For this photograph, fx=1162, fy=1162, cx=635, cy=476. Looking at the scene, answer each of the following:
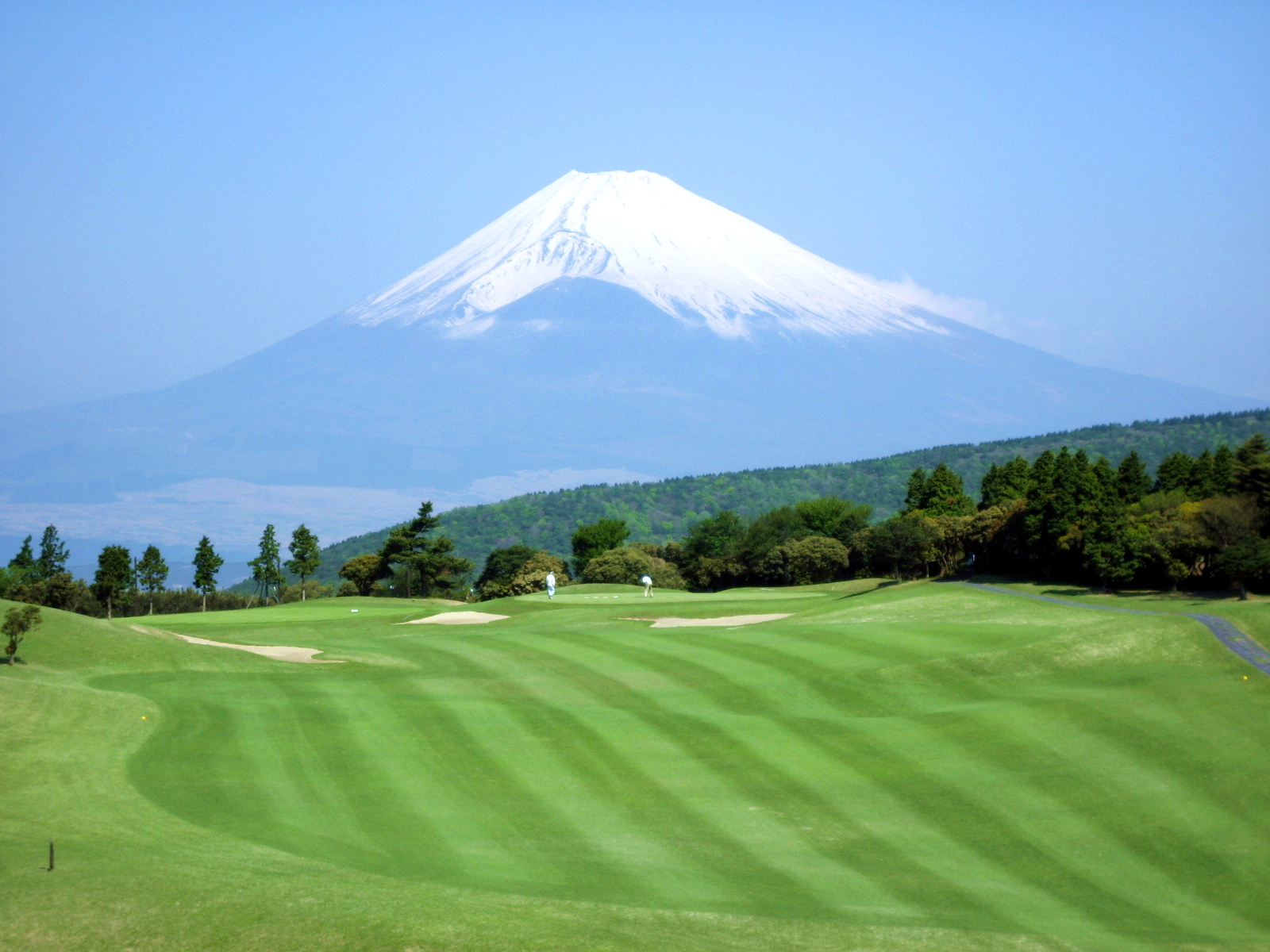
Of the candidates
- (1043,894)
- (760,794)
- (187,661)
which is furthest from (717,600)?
(1043,894)

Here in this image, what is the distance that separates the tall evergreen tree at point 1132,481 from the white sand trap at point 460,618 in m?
33.1

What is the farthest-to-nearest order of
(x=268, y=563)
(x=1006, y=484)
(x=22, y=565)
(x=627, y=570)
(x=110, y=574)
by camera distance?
1. (x=627, y=570)
2. (x=268, y=563)
3. (x=22, y=565)
4. (x=1006, y=484)
5. (x=110, y=574)

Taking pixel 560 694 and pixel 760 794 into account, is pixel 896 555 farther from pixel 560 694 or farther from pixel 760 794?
pixel 760 794

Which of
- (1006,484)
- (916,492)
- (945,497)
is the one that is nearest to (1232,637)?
(1006,484)

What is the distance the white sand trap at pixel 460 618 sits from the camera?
189 feet

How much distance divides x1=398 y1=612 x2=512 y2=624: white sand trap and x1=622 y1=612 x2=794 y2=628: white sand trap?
888 centimetres

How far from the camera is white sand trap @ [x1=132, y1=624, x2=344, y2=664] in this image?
38.2 meters

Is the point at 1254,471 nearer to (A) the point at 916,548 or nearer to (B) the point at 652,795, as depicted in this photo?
(A) the point at 916,548

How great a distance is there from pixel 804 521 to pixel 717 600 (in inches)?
1615

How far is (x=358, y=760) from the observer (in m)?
24.6

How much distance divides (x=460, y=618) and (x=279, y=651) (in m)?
18.3

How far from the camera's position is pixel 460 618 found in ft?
192

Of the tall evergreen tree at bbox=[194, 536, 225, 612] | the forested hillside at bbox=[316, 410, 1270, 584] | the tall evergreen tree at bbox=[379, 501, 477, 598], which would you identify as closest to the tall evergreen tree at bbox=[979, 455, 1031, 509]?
the tall evergreen tree at bbox=[379, 501, 477, 598]

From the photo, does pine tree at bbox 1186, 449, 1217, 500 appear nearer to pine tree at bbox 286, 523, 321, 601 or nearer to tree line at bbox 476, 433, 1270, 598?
tree line at bbox 476, 433, 1270, 598
